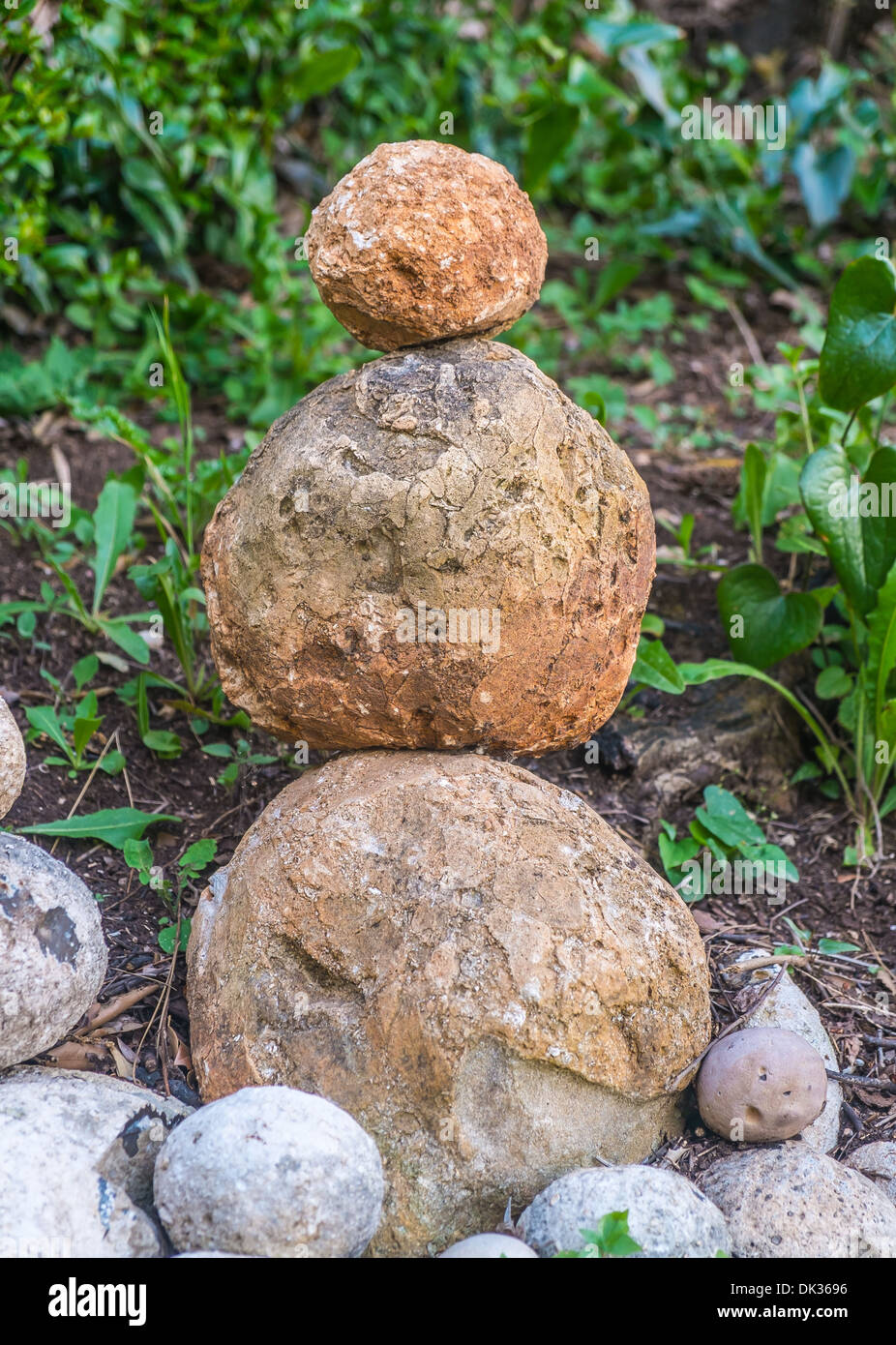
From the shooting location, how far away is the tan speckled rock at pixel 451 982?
93.3 inches

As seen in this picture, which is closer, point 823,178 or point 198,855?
point 198,855

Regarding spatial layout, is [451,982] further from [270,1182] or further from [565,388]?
[565,388]

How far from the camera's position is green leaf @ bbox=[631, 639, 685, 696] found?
334 centimetres

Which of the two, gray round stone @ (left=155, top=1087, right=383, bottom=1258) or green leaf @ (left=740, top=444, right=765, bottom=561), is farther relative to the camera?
green leaf @ (left=740, top=444, right=765, bottom=561)

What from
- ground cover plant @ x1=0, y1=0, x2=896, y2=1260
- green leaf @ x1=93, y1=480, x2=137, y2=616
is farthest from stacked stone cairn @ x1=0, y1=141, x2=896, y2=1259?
green leaf @ x1=93, y1=480, x2=137, y2=616

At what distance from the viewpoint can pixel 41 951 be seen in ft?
8.05

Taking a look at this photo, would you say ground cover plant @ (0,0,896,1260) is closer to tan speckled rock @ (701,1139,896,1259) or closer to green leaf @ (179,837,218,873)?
green leaf @ (179,837,218,873)

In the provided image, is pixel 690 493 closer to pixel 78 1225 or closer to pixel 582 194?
pixel 582 194

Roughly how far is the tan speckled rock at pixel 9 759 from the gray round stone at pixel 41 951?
11 centimetres

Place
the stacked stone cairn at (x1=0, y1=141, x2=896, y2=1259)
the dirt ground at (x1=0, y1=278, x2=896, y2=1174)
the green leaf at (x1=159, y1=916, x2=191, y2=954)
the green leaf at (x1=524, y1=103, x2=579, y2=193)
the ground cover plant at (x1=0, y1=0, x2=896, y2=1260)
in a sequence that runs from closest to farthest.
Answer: the stacked stone cairn at (x1=0, y1=141, x2=896, y2=1259) → the dirt ground at (x1=0, y1=278, x2=896, y2=1174) → the green leaf at (x1=159, y1=916, x2=191, y2=954) → the ground cover plant at (x1=0, y1=0, x2=896, y2=1260) → the green leaf at (x1=524, y1=103, x2=579, y2=193)

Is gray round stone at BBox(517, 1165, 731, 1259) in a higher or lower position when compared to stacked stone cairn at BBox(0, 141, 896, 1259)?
lower

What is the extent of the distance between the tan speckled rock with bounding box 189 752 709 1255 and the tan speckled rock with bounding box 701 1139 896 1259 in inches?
8.7

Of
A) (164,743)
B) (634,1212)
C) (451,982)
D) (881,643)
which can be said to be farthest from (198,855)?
(881,643)

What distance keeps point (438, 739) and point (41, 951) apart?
98cm
